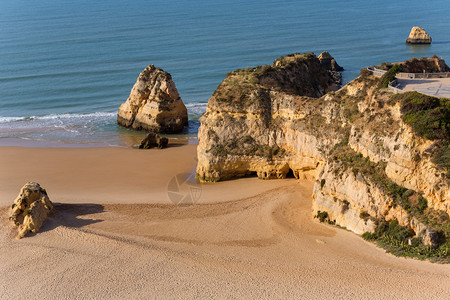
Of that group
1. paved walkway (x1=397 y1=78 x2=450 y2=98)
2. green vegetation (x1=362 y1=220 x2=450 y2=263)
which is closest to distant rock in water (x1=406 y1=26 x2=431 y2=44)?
paved walkway (x1=397 y1=78 x2=450 y2=98)

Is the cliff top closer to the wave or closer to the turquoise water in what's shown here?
the turquoise water

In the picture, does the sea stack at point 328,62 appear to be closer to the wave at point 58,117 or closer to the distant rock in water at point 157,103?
the distant rock in water at point 157,103

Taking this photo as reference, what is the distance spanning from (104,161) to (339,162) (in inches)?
880

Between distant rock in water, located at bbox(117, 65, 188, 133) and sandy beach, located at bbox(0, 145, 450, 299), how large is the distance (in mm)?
15219

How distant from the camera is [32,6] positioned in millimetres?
169125

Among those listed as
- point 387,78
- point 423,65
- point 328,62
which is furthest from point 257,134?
point 328,62

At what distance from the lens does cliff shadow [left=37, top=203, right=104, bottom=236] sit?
107 ft

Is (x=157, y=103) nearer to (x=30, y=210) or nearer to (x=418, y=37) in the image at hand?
(x=30, y=210)

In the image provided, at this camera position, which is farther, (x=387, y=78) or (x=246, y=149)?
(x=246, y=149)

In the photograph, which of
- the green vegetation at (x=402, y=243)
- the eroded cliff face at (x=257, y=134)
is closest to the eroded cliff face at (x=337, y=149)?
the eroded cliff face at (x=257, y=134)

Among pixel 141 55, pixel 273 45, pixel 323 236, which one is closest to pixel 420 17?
pixel 273 45

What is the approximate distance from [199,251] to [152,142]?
21810mm

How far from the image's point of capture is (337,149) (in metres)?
33.3

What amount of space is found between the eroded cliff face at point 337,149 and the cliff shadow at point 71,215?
27.8ft
